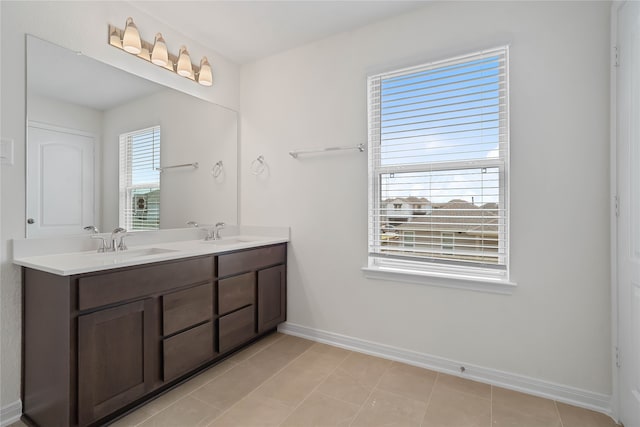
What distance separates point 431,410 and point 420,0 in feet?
8.52

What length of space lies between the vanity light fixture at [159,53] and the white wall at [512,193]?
23.8 inches

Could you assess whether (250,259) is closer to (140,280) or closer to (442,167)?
(140,280)

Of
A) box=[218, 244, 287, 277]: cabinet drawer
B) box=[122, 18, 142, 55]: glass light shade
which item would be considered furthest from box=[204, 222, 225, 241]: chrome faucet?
box=[122, 18, 142, 55]: glass light shade

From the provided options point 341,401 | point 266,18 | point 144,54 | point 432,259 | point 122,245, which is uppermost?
point 266,18

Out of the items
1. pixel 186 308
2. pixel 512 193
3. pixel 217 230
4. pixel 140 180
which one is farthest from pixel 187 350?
pixel 512 193

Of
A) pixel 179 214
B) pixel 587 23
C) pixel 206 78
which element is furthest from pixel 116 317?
pixel 587 23

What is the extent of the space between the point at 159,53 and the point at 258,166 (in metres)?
1.17

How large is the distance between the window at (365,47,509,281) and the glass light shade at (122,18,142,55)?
1659 mm

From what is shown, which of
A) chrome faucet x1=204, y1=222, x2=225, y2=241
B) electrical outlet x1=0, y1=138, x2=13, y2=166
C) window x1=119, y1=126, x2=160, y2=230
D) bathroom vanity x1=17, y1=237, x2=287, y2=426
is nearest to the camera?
bathroom vanity x1=17, y1=237, x2=287, y2=426

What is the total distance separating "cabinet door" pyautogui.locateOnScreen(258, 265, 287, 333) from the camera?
2.58 m

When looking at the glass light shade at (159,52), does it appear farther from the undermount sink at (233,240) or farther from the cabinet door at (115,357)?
the cabinet door at (115,357)

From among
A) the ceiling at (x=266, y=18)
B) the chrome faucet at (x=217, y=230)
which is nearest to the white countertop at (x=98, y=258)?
the chrome faucet at (x=217, y=230)

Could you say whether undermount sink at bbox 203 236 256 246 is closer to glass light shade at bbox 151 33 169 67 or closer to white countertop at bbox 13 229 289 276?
white countertop at bbox 13 229 289 276

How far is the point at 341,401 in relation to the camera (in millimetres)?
1847
